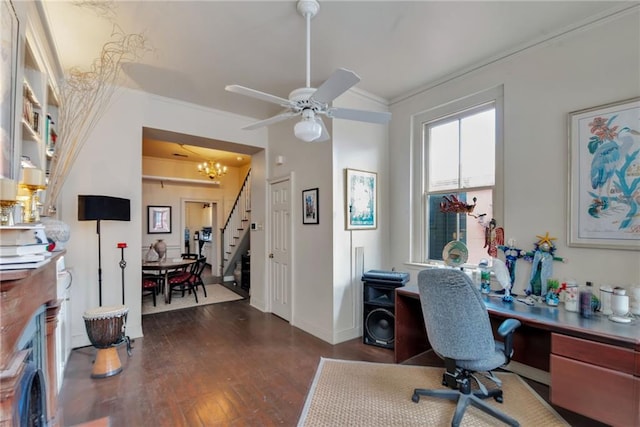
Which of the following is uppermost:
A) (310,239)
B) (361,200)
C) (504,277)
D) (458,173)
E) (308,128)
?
(308,128)

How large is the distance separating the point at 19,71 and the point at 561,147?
3.98 meters

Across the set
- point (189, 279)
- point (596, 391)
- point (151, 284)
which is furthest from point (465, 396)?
point (151, 284)

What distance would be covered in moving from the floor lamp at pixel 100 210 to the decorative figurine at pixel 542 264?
415cm

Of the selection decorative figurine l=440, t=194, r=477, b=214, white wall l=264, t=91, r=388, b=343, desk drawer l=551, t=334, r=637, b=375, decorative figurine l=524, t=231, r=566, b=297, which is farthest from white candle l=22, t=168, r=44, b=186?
decorative figurine l=524, t=231, r=566, b=297

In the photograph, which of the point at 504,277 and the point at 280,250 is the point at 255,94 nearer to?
the point at 504,277

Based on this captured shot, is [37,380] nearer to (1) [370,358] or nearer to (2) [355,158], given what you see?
(1) [370,358]

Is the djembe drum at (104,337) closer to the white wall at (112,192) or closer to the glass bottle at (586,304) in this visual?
the white wall at (112,192)

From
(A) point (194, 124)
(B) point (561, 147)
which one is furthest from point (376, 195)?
(A) point (194, 124)

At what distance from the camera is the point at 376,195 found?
152 inches

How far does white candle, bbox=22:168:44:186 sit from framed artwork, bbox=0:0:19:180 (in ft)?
0.28

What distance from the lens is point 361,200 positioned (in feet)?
12.1

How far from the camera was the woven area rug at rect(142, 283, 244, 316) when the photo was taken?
4.84 m

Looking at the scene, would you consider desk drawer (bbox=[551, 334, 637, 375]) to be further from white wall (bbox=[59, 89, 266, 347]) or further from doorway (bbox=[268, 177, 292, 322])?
white wall (bbox=[59, 89, 266, 347])

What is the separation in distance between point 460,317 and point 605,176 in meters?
1.66
